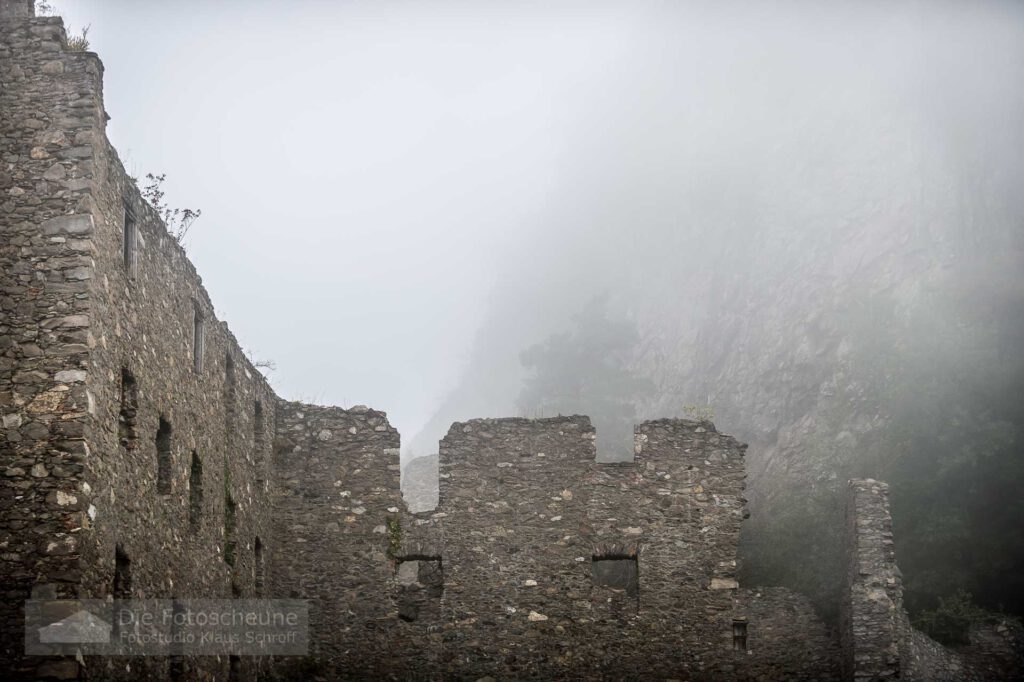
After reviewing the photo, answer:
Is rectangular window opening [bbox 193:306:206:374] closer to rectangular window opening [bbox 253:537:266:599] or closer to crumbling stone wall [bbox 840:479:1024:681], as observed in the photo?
rectangular window opening [bbox 253:537:266:599]

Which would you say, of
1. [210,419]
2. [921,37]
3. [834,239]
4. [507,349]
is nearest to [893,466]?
[834,239]

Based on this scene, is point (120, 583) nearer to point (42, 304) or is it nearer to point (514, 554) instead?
point (42, 304)

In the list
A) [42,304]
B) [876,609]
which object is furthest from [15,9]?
[876,609]

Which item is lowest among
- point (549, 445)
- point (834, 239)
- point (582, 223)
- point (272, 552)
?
point (272, 552)

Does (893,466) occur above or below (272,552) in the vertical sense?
above

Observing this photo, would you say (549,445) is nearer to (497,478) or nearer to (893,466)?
(497,478)

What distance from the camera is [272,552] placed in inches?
859

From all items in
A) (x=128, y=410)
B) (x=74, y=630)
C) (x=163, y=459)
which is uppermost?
(x=128, y=410)

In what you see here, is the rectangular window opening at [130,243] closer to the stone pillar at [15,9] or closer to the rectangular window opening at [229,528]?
the stone pillar at [15,9]

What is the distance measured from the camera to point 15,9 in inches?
549

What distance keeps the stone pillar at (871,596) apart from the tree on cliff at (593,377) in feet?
54.2

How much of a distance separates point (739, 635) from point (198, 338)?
423 inches

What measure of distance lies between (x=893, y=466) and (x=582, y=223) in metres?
35.9

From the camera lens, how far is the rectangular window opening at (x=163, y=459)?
15.9m
